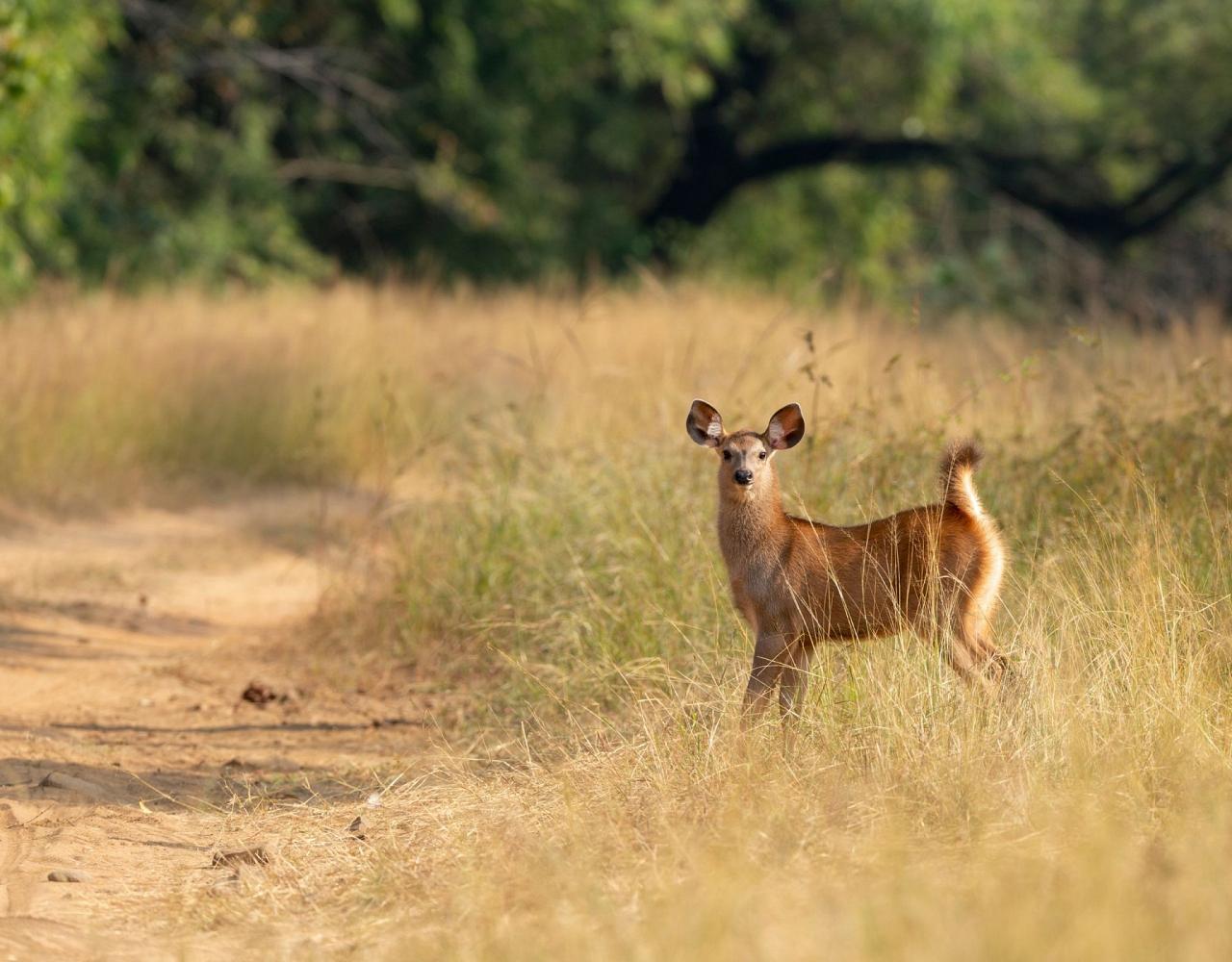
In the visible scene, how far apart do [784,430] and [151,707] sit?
3.07 meters

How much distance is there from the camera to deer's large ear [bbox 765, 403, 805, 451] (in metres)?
5.95

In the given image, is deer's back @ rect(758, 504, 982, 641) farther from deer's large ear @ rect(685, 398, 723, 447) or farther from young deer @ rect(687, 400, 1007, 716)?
deer's large ear @ rect(685, 398, 723, 447)

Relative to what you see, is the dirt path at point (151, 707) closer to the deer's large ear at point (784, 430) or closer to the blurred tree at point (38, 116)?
the deer's large ear at point (784, 430)

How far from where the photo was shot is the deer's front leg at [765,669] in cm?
554

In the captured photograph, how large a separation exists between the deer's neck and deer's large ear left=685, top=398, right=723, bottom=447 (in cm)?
23

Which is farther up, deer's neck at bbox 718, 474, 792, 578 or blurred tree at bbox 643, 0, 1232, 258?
blurred tree at bbox 643, 0, 1232, 258

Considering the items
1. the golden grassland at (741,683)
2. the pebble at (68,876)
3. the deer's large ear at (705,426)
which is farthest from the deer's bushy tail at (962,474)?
the pebble at (68,876)

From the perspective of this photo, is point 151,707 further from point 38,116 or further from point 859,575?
point 38,116

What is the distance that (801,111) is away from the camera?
933 inches

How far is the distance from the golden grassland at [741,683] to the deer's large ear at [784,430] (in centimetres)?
74

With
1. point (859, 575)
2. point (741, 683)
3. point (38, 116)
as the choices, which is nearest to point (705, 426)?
point (859, 575)

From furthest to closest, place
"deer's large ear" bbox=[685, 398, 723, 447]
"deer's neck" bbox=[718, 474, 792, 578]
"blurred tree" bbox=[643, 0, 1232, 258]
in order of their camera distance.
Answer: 1. "blurred tree" bbox=[643, 0, 1232, 258]
2. "deer's large ear" bbox=[685, 398, 723, 447]
3. "deer's neck" bbox=[718, 474, 792, 578]

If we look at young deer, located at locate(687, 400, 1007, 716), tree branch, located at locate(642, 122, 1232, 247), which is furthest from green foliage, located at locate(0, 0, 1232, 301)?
young deer, located at locate(687, 400, 1007, 716)

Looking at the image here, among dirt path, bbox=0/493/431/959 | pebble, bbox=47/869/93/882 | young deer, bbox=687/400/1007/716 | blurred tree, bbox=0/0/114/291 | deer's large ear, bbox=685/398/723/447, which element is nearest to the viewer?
pebble, bbox=47/869/93/882
